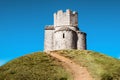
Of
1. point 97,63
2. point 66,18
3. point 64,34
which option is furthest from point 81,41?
point 97,63

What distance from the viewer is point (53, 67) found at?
57.1 metres

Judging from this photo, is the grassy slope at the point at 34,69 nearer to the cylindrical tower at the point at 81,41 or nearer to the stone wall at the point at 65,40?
the stone wall at the point at 65,40

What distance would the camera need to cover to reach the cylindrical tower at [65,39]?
81.4m

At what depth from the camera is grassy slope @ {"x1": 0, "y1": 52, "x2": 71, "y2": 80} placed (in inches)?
2008

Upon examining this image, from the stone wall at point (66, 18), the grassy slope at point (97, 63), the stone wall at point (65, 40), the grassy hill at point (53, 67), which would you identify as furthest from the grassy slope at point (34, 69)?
the stone wall at point (66, 18)

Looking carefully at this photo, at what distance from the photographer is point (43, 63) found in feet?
196

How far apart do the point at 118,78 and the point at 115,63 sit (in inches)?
413

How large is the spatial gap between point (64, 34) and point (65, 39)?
4.70 ft

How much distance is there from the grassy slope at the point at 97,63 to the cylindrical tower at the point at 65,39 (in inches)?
399

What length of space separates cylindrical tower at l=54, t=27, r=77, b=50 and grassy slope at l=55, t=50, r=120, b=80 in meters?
10.1

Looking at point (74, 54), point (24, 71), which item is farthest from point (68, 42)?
point (24, 71)

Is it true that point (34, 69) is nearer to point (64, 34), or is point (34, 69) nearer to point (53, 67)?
point (53, 67)

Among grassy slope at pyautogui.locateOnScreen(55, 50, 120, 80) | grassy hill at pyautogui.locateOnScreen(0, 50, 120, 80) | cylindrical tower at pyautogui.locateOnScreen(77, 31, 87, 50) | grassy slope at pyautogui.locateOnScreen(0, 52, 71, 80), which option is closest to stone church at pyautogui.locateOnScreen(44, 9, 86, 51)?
cylindrical tower at pyautogui.locateOnScreen(77, 31, 87, 50)

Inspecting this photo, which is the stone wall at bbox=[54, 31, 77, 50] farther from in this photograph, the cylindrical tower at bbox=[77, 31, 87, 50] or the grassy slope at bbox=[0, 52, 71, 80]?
the grassy slope at bbox=[0, 52, 71, 80]
